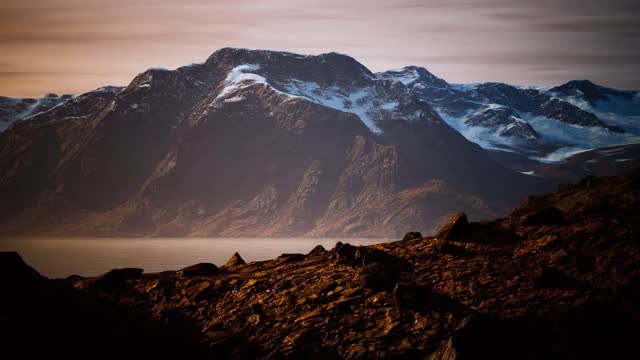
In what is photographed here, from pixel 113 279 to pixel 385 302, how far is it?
11540 millimetres

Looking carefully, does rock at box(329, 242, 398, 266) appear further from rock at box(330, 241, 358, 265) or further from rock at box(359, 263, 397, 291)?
rock at box(359, 263, 397, 291)

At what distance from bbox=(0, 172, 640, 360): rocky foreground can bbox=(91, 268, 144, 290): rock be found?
0.07 m

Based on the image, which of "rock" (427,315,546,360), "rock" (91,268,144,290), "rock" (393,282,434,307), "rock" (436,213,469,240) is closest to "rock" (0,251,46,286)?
"rock" (91,268,144,290)

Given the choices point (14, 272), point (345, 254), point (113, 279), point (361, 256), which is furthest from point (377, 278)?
point (14, 272)

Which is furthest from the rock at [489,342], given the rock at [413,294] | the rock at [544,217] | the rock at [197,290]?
the rock at [197,290]

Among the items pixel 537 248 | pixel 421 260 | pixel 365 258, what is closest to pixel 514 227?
pixel 537 248

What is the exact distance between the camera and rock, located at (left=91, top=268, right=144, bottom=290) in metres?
33.5

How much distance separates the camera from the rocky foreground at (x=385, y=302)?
2816 centimetres

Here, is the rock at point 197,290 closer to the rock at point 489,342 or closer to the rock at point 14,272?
the rock at point 14,272

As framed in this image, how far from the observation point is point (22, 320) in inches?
1093

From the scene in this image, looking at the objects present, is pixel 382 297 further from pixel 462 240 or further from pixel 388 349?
pixel 462 240

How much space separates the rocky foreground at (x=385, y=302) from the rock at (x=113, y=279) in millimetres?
69

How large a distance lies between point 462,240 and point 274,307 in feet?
30.3

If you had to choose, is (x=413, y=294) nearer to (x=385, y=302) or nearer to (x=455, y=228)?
(x=385, y=302)
